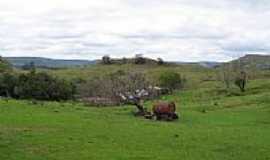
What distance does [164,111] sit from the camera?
151 ft

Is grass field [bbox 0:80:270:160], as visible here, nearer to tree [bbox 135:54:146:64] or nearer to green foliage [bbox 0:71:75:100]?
green foliage [bbox 0:71:75:100]

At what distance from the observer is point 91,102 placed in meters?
67.3

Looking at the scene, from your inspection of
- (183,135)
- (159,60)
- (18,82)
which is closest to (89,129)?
(183,135)

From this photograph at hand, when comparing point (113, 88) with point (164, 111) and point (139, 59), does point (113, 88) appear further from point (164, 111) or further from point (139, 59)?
point (139, 59)

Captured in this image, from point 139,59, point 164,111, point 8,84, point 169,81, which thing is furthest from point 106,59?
point 164,111

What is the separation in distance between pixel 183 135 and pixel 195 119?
41.0 feet

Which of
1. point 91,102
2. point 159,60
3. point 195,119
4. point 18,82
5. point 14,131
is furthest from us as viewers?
point 159,60

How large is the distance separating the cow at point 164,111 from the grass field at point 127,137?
119 cm

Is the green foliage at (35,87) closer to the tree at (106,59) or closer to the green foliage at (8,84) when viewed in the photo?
the green foliage at (8,84)

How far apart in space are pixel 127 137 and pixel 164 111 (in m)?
14.6

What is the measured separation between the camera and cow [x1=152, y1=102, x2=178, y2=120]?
45594 mm

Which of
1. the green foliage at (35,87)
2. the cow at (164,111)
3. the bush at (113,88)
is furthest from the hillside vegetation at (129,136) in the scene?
the green foliage at (35,87)

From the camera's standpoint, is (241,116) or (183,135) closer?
(183,135)

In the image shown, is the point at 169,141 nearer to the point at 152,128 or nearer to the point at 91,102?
the point at 152,128
